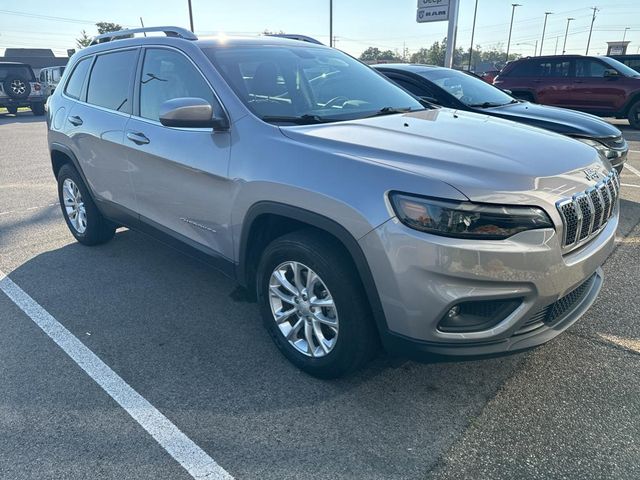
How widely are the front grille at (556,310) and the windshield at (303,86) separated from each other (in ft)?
5.16

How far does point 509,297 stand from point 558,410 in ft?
2.55

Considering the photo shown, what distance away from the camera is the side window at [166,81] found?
3.11 m

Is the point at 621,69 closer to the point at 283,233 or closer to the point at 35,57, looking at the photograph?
the point at 283,233

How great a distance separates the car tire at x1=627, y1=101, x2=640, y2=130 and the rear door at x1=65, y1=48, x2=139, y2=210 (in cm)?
1220

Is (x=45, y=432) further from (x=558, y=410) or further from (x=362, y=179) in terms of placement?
(x=558, y=410)

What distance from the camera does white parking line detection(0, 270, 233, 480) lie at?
84.7 inches

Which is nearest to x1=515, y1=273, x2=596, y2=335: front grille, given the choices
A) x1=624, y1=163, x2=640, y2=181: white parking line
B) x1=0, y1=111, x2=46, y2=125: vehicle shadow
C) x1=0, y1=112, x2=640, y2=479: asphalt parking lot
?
x1=0, y1=112, x2=640, y2=479: asphalt parking lot

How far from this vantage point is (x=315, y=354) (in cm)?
268

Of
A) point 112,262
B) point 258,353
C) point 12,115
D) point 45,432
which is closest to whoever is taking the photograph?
point 45,432

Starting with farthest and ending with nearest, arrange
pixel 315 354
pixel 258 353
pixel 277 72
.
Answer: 1. pixel 277 72
2. pixel 258 353
3. pixel 315 354

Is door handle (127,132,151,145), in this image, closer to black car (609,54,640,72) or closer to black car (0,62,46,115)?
black car (609,54,640,72)

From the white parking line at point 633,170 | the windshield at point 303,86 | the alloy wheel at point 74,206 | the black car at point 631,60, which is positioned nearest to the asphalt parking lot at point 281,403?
the alloy wheel at point 74,206

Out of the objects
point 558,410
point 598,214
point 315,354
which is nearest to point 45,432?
point 315,354

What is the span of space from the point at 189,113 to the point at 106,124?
156 cm
